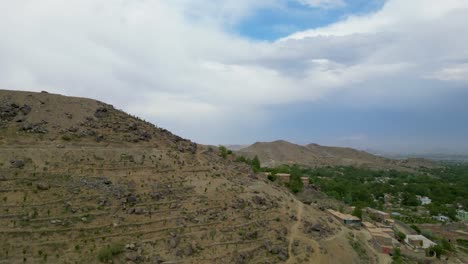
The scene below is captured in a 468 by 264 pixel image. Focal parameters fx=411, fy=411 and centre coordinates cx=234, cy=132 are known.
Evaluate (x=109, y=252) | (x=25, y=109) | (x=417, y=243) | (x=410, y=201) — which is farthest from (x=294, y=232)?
(x=410, y=201)

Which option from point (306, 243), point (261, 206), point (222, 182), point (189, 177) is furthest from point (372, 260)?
point (189, 177)

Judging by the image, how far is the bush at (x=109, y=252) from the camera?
2156 cm

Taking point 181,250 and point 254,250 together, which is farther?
point 254,250

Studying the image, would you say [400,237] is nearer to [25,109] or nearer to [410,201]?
[25,109]

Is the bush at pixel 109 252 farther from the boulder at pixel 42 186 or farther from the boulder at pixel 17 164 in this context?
the boulder at pixel 17 164

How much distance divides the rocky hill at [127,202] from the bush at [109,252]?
5cm

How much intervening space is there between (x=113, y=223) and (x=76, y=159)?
615 cm

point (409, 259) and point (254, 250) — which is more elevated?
point (254, 250)

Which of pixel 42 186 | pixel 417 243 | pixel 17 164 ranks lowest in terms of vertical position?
pixel 417 243

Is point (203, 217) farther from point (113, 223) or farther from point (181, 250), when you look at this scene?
point (113, 223)

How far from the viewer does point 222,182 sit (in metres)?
31.4

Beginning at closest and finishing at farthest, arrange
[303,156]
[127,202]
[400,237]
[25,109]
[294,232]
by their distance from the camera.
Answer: [127,202] → [294,232] → [25,109] → [400,237] → [303,156]

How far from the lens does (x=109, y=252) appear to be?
856 inches

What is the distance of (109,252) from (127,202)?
445 centimetres
